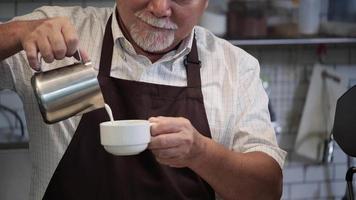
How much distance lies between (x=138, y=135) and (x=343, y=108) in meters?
0.69

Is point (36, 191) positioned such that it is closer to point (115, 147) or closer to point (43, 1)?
point (115, 147)

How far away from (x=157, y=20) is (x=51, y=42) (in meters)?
0.29

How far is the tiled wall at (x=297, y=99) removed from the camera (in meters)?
2.13

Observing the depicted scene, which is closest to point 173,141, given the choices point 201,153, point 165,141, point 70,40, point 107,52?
point 165,141

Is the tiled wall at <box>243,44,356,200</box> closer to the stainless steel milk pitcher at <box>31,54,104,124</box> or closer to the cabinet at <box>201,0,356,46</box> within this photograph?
the cabinet at <box>201,0,356,46</box>

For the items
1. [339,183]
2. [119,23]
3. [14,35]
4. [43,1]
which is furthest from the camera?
[339,183]

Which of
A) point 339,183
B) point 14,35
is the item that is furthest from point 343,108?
point 339,183

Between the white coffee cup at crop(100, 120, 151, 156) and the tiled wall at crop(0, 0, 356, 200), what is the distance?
4.13 feet

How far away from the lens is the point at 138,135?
2.88ft

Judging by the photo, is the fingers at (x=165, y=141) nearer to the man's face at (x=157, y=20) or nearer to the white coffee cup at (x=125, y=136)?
the white coffee cup at (x=125, y=136)

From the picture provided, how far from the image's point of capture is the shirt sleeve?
1301mm

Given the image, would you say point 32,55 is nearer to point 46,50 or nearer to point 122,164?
point 46,50

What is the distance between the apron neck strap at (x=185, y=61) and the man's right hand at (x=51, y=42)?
25 cm

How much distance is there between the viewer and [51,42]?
98 centimetres
